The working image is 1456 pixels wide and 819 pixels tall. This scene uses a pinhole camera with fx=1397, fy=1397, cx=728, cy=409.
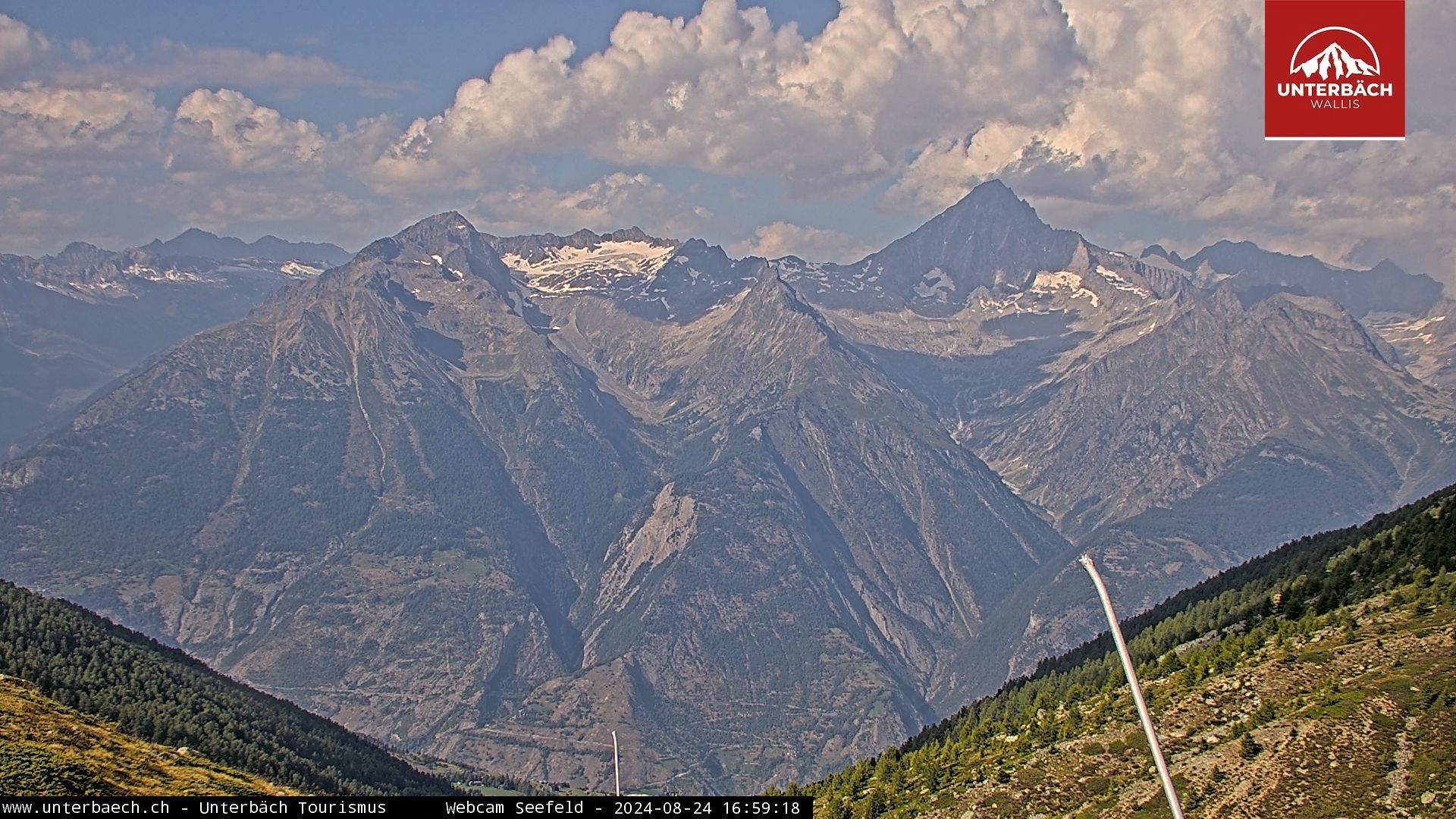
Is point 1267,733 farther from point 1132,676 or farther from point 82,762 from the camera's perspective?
point 82,762

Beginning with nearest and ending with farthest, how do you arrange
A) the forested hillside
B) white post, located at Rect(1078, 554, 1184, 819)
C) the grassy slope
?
white post, located at Rect(1078, 554, 1184, 819)
the forested hillside
the grassy slope

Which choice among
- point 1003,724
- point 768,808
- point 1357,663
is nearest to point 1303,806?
point 1357,663

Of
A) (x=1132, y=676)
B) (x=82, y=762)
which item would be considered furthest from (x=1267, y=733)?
(x=82, y=762)

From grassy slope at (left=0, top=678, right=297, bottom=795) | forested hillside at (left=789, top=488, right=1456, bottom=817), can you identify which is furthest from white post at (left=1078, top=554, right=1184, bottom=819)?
grassy slope at (left=0, top=678, right=297, bottom=795)

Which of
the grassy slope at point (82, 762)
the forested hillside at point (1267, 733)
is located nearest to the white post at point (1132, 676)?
the forested hillside at point (1267, 733)

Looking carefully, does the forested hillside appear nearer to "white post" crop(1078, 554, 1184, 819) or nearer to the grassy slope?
"white post" crop(1078, 554, 1184, 819)

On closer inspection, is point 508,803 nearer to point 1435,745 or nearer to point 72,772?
point 72,772
